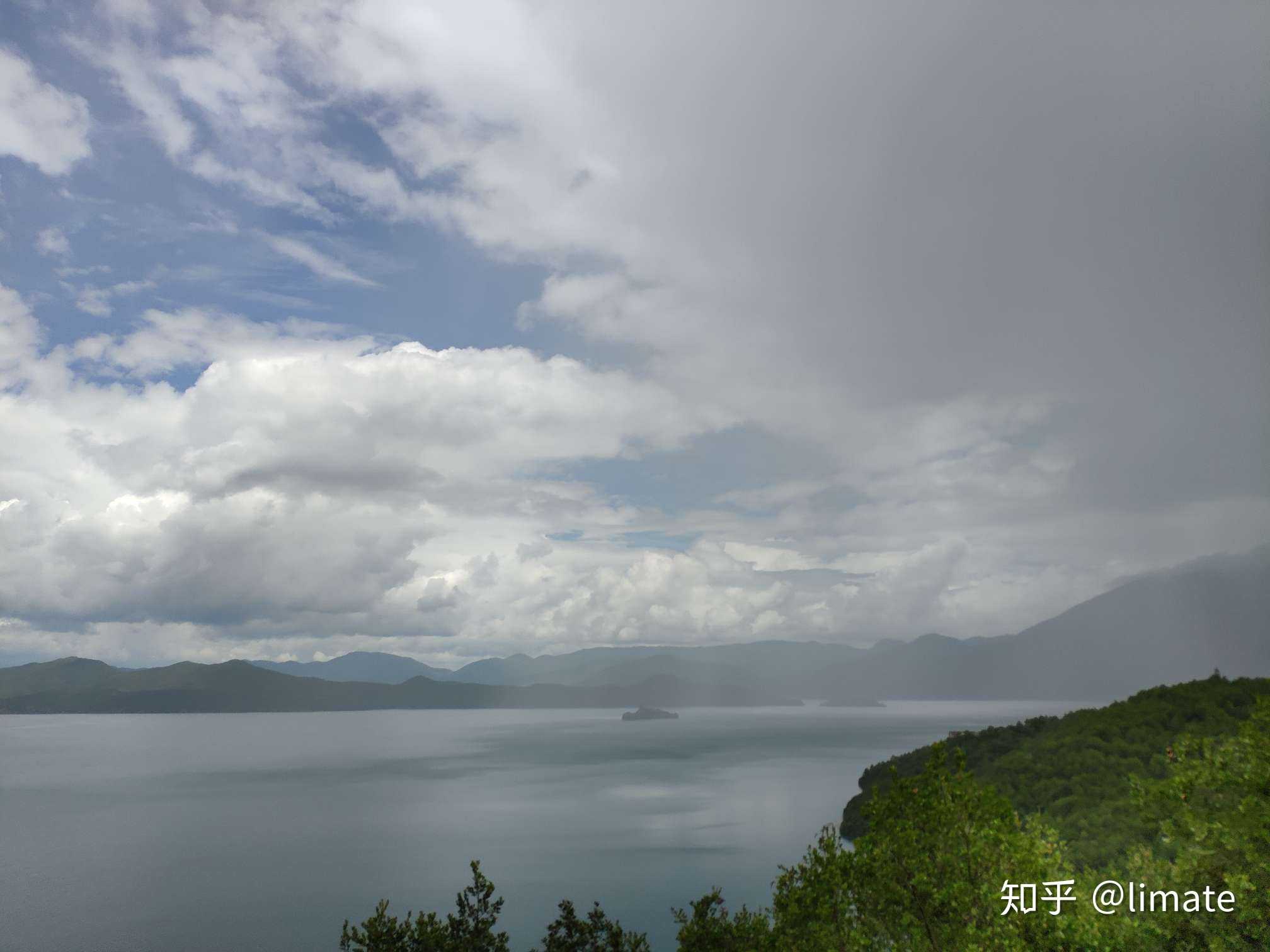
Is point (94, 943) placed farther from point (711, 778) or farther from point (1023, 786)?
point (711, 778)

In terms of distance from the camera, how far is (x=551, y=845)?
388 feet

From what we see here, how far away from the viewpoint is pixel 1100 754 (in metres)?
87.7

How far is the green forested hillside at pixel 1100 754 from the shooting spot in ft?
Result: 229

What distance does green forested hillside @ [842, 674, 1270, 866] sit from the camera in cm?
6981

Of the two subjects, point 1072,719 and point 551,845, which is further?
point 551,845

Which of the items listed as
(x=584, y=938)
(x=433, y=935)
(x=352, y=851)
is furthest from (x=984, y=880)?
(x=352, y=851)

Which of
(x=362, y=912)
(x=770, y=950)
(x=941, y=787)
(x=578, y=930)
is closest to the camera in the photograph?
(x=941, y=787)

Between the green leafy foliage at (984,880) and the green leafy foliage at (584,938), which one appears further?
the green leafy foliage at (584,938)

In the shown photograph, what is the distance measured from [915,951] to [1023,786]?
257 ft

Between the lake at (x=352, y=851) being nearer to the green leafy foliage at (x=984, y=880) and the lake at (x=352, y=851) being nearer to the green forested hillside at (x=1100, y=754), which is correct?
the green forested hillside at (x=1100, y=754)

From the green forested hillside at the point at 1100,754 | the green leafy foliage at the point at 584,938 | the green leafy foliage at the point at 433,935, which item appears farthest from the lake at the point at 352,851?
the green leafy foliage at the point at 433,935

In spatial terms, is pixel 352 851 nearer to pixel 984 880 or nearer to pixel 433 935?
pixel 433 935

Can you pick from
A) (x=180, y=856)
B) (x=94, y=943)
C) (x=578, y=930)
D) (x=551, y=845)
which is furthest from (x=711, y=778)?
(x=578, y=930)

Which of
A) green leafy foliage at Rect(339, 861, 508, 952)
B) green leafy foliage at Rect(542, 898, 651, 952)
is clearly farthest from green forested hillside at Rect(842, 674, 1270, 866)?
green leafy foliage at Rect(339, 861, 508, 952)
